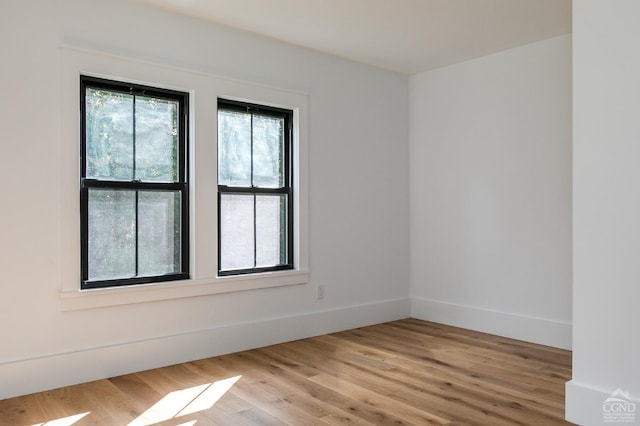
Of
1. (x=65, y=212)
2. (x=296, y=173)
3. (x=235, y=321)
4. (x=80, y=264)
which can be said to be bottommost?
(x=235, y=321)

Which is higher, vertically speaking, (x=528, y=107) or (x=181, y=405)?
(x=528, y=107)

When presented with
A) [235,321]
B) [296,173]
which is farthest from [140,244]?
[296,173]

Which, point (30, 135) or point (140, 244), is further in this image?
point (140, 244)

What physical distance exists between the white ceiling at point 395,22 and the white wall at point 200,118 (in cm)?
23

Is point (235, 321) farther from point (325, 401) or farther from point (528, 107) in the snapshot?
point (528, 107)

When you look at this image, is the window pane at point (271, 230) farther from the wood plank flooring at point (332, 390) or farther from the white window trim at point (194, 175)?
the wood plank flooring at point (332, 390)

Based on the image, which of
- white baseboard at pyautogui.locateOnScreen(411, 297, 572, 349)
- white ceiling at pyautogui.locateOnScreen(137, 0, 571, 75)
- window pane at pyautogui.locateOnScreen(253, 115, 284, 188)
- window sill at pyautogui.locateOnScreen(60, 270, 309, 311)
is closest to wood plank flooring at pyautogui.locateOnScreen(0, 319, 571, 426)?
white baseboard at pyautogui.locateOnScreen(411, 297, 572, 349)

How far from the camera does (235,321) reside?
3973 millimetres

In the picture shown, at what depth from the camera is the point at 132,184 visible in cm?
347

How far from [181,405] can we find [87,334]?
87 cm

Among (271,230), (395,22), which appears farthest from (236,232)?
(395,22)

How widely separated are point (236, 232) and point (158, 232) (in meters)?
0.64
